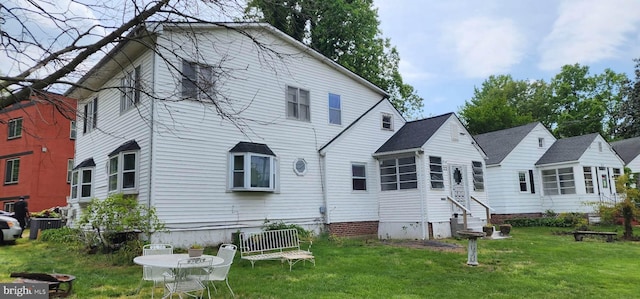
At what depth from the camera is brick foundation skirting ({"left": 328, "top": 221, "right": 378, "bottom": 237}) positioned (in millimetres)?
15408

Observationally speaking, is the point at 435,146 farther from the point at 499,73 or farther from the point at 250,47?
the point at 499,73

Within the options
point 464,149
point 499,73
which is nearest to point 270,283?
point 464,149

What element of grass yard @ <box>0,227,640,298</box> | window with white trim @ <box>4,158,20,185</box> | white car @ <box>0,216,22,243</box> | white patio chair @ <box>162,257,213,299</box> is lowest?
grass yard @ <box>0,227,640,298</box>

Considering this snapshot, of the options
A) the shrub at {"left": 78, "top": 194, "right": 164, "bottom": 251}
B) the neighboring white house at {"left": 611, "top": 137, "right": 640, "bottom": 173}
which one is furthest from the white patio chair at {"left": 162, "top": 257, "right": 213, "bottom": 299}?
the neighboring white house at {"left": 611, "top": 137, "right": 640, "bottom": 173}

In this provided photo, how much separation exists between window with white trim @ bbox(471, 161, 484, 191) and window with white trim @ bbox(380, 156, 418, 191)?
3388mm

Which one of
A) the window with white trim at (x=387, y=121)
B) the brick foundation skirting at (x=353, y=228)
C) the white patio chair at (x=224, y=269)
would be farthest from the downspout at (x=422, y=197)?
the white patio chair at (x=224, y=269)

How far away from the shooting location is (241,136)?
45.6 feet

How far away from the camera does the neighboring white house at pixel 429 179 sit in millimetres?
15312

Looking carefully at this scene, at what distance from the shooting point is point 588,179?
2206 cm

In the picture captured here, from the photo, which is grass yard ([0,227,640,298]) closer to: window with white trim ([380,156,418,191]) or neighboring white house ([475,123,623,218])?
window with white trim ([380,156,418,191])

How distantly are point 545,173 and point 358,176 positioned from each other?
42.9 feet

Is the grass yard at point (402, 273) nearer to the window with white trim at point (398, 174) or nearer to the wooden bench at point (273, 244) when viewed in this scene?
the wooden bench at point (273, 244)

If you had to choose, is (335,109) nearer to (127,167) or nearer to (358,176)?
(358,176)

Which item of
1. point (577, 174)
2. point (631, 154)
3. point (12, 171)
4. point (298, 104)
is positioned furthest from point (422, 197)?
point (12, 171)
